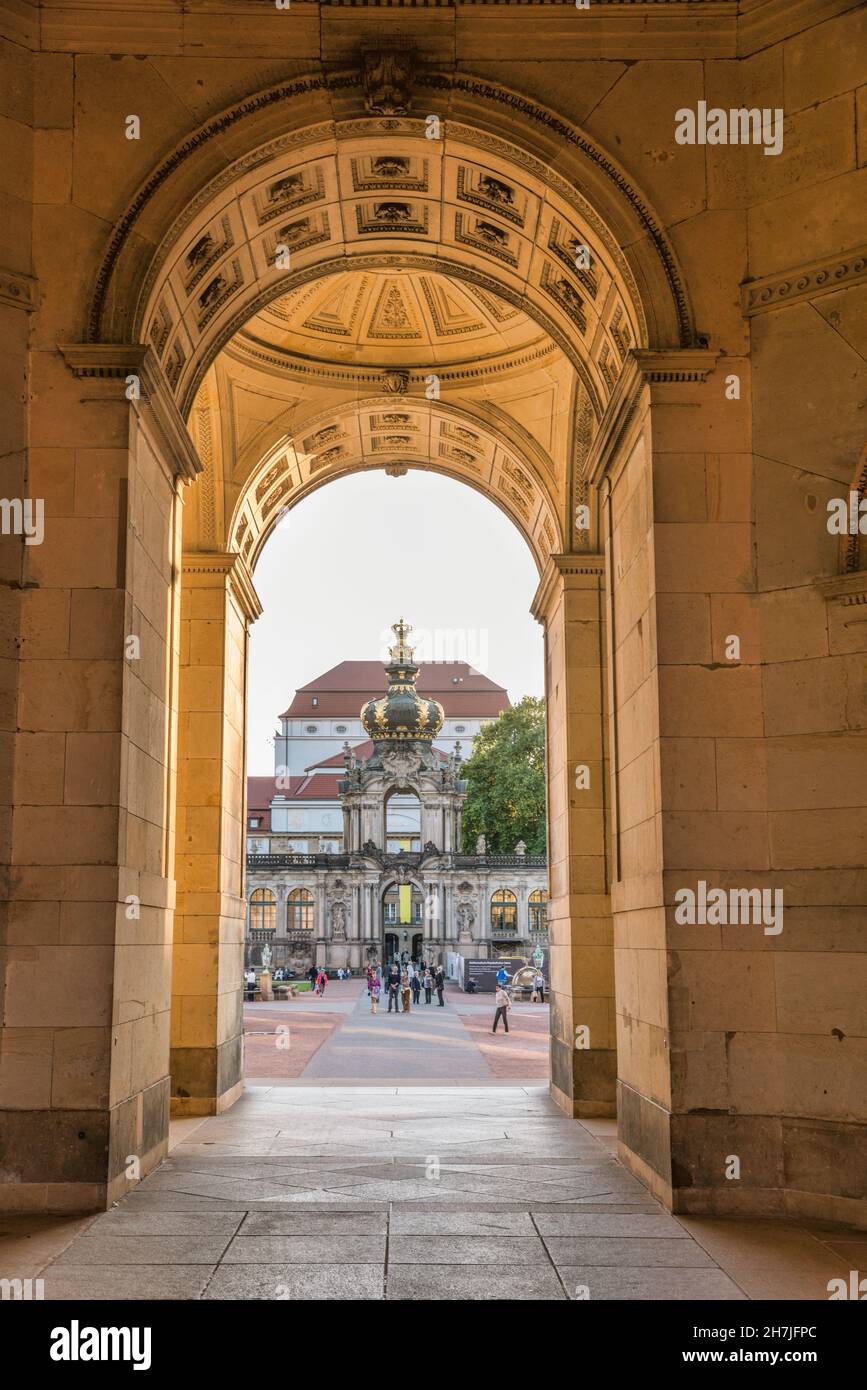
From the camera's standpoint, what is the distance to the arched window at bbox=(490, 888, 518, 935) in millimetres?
84625

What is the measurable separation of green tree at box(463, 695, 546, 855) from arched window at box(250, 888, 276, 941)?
13551 mm

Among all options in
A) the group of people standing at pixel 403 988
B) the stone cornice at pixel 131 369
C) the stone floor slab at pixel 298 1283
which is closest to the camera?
the stone floor slab at pixel 298 1283

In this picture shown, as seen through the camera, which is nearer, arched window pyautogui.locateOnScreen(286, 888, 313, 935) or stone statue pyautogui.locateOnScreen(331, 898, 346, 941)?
stone statue pyautogui.locateOnScreen(331, 898, 346, 941)

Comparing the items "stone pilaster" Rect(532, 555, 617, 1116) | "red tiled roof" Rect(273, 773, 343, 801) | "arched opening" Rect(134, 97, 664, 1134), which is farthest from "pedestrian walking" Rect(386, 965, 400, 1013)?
"red tiled roof" Rect(273, 773, 343, 801)

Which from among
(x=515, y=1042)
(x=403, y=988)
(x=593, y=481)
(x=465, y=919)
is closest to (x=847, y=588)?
(x=593, y=481)

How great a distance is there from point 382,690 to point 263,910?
1736 inches

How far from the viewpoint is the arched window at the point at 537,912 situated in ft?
276

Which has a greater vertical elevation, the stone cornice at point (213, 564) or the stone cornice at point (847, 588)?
the stone cornice at point (213, 564)

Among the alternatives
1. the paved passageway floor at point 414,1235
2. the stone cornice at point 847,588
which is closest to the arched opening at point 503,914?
the paved passageway floor at point 414,1235

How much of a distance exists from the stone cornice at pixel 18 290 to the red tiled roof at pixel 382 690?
368ft

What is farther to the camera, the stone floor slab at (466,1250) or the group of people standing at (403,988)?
the group of people standing at (403,988)

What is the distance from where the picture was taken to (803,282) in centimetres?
1278

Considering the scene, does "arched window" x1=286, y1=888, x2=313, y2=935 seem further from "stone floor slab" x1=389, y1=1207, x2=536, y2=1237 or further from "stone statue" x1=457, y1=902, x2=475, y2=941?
"stone floor slab" x1=389, y1=1207, x2=536, y2=1237

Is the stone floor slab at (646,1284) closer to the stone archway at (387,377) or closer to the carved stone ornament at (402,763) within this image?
the stone archway at (387,377)
